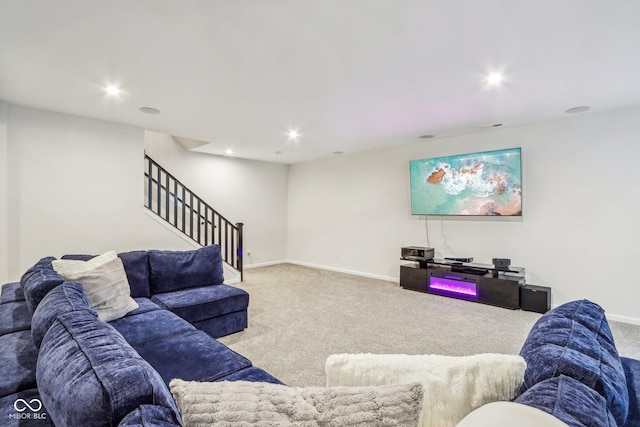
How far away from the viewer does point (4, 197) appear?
11.4ft

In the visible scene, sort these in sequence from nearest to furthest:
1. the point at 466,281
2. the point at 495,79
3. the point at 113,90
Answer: the point at 495,79
the point at 113,90
the point at 466,281

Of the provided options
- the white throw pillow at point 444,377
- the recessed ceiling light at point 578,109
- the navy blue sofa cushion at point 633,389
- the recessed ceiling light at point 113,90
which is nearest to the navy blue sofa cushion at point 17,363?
the white throw pillow at point 444,377

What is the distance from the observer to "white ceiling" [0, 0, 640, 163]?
6.22 feet

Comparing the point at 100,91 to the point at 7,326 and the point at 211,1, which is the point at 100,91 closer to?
the point at 211,1

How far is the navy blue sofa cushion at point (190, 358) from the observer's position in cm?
159

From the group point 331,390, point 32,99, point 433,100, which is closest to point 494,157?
point 433,100

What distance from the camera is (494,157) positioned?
4.37 metres

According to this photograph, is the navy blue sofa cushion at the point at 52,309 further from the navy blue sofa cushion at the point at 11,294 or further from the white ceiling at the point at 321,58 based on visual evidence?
the white ceiling at the point at 321,58

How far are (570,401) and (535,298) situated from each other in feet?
12.6

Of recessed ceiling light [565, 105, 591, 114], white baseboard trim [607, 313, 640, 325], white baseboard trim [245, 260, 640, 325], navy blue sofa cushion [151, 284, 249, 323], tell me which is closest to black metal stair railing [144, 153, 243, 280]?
white baseboard trim [245, 260, 640, 325]

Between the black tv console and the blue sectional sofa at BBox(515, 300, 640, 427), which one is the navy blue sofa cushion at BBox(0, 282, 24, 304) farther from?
the black tv console

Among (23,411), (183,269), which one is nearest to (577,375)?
(23,411)

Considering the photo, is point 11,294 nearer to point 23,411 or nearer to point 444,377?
point 23,411

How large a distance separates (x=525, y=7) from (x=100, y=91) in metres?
3.74
